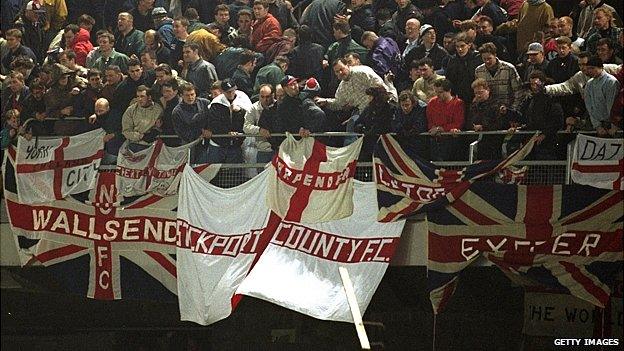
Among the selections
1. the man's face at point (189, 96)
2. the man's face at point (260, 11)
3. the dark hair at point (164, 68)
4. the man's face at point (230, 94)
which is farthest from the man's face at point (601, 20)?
the dark hair at point (164, 68)

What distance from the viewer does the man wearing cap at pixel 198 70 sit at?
15.1 m

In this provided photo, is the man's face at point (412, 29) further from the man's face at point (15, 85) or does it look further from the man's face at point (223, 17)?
the man's face at point (15, 85)

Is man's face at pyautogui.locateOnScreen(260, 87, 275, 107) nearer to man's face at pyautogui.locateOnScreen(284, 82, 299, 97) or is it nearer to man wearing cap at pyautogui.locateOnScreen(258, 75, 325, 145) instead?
man wearing cap at pyautogui.locateOnScreen(258, 75, 325, 145)

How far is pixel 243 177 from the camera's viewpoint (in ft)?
48.1

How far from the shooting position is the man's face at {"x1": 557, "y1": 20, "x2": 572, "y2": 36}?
1351 cm

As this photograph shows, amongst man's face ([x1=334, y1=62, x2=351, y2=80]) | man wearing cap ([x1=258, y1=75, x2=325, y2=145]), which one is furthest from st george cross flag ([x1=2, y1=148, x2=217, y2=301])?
man's face ([x1=334, y1=62, x2=351, y2=80])

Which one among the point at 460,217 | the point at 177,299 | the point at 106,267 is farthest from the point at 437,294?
the point at 106,267

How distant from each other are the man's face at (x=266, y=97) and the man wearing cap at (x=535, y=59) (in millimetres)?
2870

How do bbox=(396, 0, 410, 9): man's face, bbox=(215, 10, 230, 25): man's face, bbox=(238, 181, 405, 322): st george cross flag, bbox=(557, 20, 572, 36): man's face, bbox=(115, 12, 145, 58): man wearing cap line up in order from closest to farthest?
bbox=(557, 20, 572, 36): man's face, bbox=(238, 181, 405, 322): st george cross flag, bbox=(396, 0, 410, 9): man's face, bbox=(215, 10, 230, 25): man's face, bbox=(115, 12, 145, 58): man wearing cap

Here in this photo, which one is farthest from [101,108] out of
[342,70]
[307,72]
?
[342,70]

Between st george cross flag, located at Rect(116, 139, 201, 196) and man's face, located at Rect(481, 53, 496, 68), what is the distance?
3.48 m

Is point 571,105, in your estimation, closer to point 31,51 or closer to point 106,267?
point 106,267

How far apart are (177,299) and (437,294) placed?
3.11m

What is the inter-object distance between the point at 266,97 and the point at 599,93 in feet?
12.0
